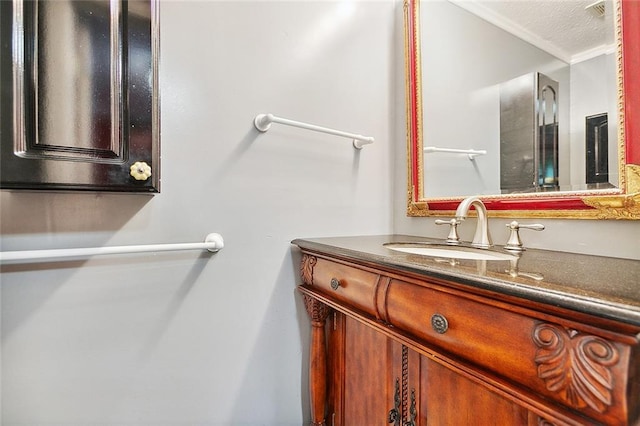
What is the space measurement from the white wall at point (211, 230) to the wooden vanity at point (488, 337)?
0.23 metres

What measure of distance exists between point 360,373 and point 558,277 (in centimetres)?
62

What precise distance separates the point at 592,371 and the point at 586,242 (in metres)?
0.52

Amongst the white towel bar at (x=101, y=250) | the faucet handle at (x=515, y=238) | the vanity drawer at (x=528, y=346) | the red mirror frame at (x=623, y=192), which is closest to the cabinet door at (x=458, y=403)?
the vanity drawer at (x=528, y=346)

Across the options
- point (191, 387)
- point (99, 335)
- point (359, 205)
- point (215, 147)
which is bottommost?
point (191, 387)

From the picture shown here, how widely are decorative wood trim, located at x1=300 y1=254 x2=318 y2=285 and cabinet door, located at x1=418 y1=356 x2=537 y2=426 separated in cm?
42

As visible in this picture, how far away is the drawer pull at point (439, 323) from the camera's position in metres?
0.54

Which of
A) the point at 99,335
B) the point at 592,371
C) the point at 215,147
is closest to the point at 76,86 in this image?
the point at 215,147

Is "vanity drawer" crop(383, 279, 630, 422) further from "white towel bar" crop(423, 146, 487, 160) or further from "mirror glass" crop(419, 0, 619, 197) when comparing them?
"white towel bar" crop(423, 146, 487, 160)

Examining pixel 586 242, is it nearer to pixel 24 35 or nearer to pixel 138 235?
pixel 138 235

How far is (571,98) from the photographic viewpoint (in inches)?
32.3

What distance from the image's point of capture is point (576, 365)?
38 cm

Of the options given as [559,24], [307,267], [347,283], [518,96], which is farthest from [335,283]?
[559,24]

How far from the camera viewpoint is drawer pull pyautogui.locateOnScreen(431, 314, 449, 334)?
54 cm

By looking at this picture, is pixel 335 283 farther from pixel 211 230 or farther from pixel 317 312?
pixel 211 230
